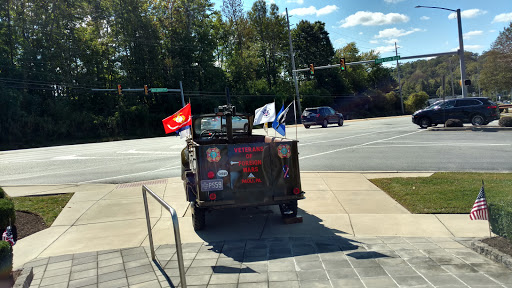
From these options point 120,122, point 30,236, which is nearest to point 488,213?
point 30,236

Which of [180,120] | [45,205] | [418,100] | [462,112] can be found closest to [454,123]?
[462,112]

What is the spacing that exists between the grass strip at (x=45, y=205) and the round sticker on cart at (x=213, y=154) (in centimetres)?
388

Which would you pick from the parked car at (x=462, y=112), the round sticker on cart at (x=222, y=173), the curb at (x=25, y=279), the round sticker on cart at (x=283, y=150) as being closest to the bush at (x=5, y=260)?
the curb at (x=25, y=279)

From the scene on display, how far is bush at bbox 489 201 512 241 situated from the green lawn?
34.8 inches

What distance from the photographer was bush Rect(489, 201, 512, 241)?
477cm

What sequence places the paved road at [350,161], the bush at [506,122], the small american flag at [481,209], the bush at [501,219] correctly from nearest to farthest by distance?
the bush at [501,219] → the small american flag at [481,209] → the paved road at [350,161] → the bush at [506,122]

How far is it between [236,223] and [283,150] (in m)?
1.76

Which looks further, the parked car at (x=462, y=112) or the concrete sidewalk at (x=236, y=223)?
the parked car at (x=462, y=112)

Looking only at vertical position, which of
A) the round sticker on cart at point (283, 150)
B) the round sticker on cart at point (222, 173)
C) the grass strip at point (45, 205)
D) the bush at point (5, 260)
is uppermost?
the round sticker on cart at point (283, 150)

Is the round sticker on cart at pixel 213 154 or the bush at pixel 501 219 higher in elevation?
the round sticker on cart at pixel 213 154

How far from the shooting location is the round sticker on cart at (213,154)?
5723 millimetres

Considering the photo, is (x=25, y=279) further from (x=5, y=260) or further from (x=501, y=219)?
(x=501, y=219)

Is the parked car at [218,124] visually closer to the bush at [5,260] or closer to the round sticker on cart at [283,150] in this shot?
the round sticker on cart at [283,150]

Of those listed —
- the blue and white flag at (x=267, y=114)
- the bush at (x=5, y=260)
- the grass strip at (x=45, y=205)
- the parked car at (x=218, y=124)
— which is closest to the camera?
the bush at (x=5, y=260)
